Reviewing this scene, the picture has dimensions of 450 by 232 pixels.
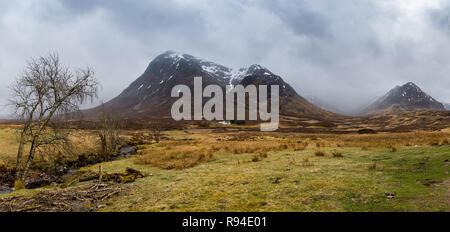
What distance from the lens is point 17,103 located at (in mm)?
15367

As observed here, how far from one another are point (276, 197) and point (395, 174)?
624 cm

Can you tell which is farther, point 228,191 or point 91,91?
point 91,91

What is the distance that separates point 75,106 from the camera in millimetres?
17609

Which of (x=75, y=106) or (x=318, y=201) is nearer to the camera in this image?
(x=318, y=201)

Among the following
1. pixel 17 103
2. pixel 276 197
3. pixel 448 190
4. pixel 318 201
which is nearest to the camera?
pixel 448 190

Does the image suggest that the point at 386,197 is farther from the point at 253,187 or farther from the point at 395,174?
the point at 253,187

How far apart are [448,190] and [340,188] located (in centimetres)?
311

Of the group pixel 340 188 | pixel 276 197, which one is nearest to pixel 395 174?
pixel 340 188
